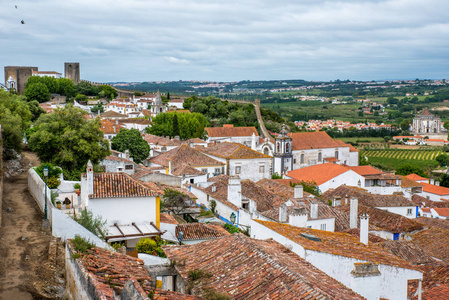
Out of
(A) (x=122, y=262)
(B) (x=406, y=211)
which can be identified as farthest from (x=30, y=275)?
(B) (x=406, y=211)

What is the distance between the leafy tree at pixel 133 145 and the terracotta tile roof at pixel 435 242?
25753mm

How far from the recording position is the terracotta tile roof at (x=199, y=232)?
57.3 ft

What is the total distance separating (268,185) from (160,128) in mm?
28171

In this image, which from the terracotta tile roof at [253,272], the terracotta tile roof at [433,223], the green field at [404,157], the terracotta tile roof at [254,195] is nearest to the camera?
the terracotta tile roof at [253,272]

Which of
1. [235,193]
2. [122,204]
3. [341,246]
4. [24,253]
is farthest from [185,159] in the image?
[341,246]

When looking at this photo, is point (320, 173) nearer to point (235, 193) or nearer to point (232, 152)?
point (232, 152)

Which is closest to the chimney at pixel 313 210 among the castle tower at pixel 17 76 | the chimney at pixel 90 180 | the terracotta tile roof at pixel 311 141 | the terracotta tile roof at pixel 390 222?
the terracotta tile roof at pixel 390 222

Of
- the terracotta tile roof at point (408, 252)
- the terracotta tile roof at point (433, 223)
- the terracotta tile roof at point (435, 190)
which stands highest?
the terracotta tile roof at point (408, 252)

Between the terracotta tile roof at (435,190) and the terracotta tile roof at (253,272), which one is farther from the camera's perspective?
the terracotta tile roof at (435,190)

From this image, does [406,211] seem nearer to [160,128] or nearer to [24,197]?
[24,197]

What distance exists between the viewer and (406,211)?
1180 inches

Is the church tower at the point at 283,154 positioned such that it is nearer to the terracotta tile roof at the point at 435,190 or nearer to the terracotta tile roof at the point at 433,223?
the terracotta tile roof at the point at 435,190

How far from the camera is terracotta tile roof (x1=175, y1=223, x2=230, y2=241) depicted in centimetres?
1747

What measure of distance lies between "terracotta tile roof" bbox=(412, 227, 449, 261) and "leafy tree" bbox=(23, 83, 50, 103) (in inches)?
2654
